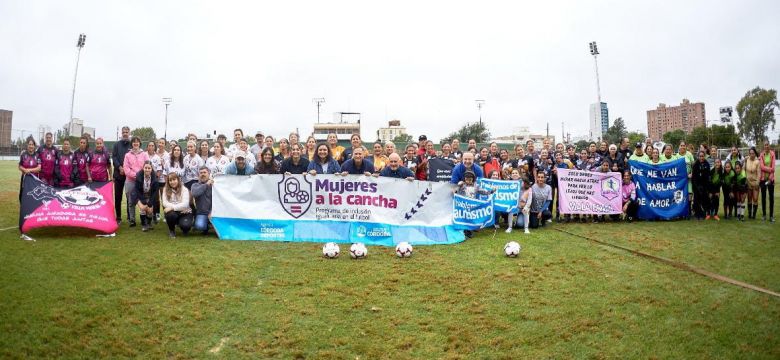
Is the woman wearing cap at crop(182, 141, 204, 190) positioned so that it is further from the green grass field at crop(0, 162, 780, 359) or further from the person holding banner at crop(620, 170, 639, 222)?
the person holding banner at crop(620, 170, 639, 222)

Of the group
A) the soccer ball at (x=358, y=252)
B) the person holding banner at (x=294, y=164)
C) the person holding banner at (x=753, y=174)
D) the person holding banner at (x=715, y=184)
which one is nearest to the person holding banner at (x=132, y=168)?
the person holding banner at (x=294, y=164)

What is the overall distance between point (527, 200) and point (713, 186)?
5.48m

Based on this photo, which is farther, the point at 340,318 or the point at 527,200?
the point at 527,200

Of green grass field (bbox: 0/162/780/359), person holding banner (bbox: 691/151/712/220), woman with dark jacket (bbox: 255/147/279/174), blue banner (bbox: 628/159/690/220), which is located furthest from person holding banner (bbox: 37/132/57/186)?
person holding banner (bbox: 691/151/712/220)

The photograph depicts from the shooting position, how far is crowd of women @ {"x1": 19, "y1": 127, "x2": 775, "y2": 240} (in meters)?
Result: 8.68

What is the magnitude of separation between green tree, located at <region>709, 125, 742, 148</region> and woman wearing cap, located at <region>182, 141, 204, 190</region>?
5753 centimetres

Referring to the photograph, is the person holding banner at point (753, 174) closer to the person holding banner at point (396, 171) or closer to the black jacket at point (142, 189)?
the person holding banner at point (396, 171)

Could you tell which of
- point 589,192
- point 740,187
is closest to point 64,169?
point 589,192

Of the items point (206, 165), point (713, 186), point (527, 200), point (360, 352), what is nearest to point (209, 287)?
point (360, 352)

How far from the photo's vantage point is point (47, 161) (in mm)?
9359

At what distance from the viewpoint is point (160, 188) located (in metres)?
9.55

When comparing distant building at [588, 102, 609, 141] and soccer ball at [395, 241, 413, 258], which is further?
distant building at [588, 102, 609, 141]

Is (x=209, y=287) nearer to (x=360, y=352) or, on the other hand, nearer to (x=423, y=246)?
A: (x=360, y=352)

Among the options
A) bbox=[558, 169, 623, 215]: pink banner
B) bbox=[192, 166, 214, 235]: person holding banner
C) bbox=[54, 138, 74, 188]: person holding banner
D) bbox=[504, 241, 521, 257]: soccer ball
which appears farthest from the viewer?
bbox=[558, 169, 623, 215]: pink banner
